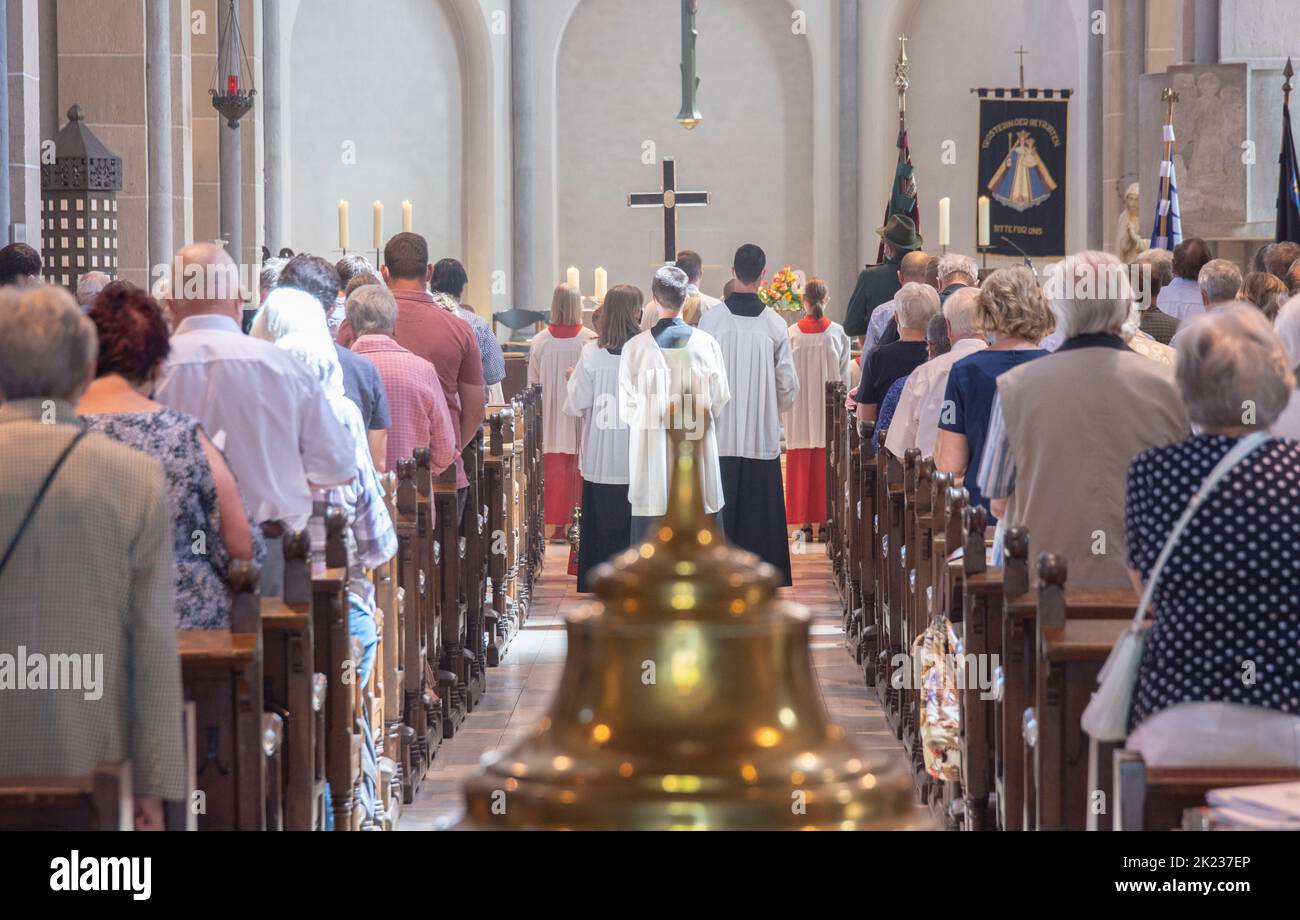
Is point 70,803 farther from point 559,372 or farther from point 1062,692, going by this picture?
point 559,372

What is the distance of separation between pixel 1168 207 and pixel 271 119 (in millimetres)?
8894

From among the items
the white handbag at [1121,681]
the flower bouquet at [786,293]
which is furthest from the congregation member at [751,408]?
the white handbag at [1121,681]

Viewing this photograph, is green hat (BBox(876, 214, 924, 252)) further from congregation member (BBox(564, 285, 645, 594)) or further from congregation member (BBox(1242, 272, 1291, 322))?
congregation member (BBox(1242, 272, 1291, 322))

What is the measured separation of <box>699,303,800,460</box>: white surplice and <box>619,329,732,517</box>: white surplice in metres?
0.47

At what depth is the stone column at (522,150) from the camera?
19859 mm

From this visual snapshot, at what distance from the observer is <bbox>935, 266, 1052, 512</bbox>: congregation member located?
5.62 m

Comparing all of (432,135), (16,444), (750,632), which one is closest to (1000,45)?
(432,135)

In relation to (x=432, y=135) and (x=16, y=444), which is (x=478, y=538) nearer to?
(x=16, y=444)

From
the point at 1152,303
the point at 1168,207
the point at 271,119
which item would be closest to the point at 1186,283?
the point at 1152,303

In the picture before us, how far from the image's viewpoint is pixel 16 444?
10.2ft

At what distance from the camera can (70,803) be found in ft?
9.65

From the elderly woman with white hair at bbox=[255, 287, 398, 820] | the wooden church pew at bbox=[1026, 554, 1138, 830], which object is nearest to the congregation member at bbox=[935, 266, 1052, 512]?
the wooden church pew at bbox=[1026, 554, 1138, 830]

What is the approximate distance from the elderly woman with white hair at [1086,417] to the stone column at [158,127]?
8941mm

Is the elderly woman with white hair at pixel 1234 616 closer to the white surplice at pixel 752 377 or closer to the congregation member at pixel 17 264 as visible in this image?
the congregation member at pixel 17 264
